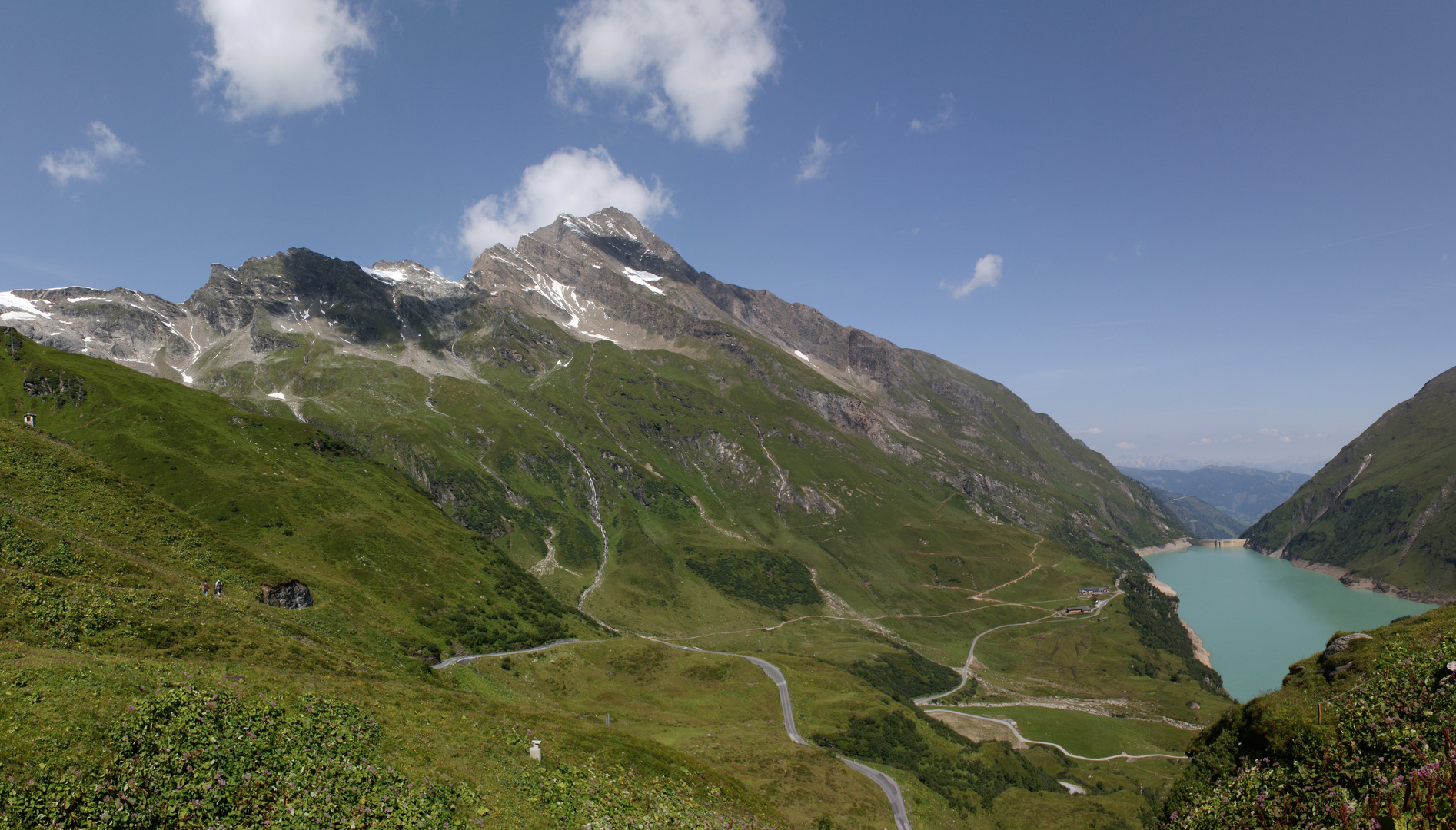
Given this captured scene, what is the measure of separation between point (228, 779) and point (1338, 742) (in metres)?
40.9

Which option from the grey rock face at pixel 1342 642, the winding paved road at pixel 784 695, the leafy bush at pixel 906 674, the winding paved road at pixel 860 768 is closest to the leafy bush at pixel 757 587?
the leafy bush at pixel 906 674

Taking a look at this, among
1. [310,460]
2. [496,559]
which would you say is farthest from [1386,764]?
[310,460]

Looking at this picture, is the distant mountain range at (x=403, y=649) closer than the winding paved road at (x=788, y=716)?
Yes

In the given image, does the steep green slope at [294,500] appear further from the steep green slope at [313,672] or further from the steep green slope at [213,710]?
the steep green slope at [213,710]

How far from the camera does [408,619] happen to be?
73562 millimetres

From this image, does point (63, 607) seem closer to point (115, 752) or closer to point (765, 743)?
point (115, 752)

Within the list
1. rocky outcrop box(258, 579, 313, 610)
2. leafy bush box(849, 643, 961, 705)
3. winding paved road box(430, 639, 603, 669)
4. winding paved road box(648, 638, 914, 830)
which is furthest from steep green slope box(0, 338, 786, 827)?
leafy bush box(849, 643, 961, 705)

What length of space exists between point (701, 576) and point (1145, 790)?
13058cm

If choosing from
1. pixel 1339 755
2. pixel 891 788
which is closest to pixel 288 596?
pixel 891 788

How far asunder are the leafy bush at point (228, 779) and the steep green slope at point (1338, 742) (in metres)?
26.1

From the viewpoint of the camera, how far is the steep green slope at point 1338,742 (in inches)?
772

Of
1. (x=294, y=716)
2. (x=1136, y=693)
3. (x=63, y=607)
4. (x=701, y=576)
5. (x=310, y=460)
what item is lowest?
(x=1136, y=693)

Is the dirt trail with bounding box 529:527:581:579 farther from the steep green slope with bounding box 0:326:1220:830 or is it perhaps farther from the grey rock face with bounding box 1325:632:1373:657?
the grey rock face with bounding box 1325:632:1373:657

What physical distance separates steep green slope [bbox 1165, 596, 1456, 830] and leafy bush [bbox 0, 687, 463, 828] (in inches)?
1028
